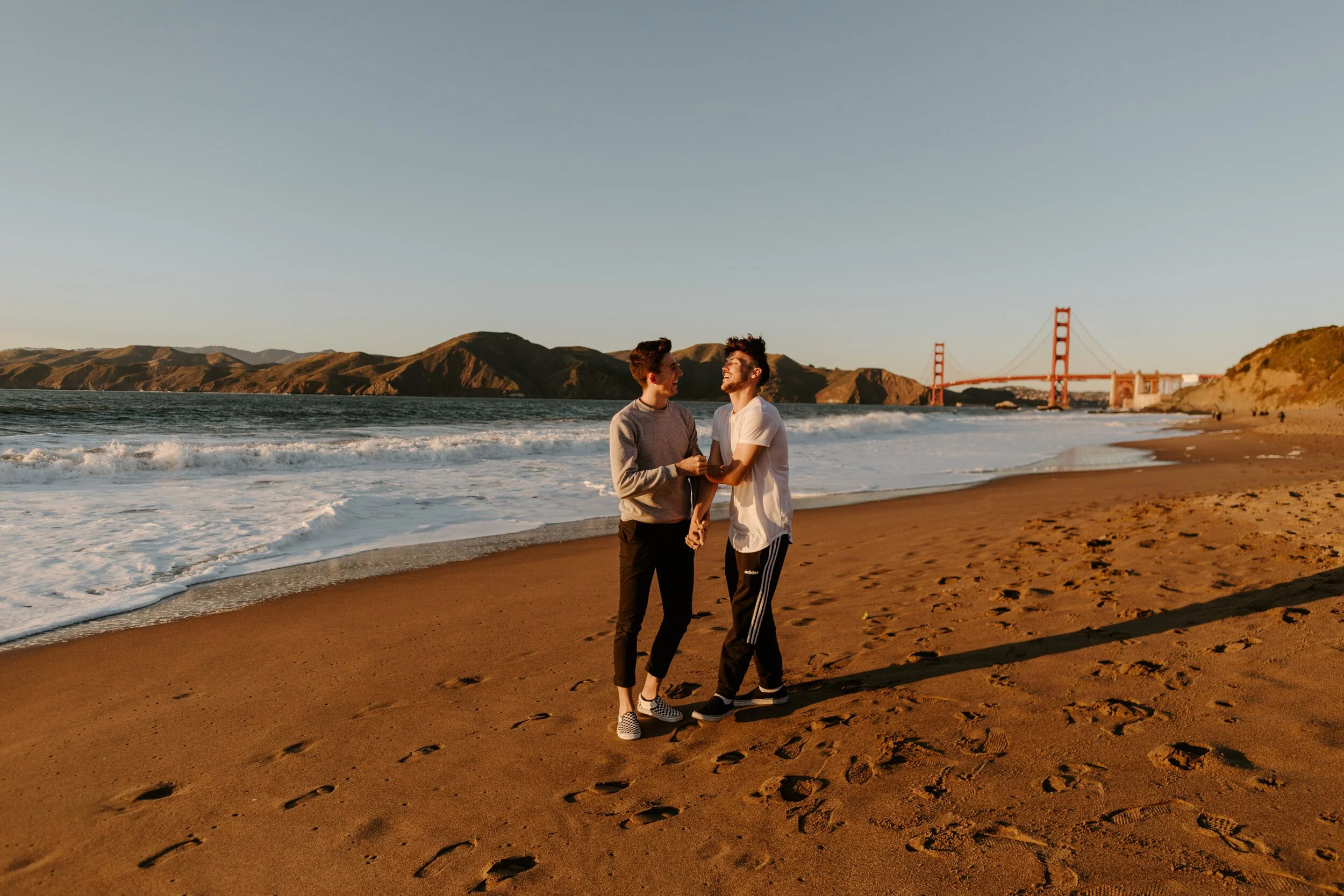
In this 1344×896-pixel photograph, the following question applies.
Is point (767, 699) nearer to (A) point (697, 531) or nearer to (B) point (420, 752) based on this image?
(A) point (697, 531)

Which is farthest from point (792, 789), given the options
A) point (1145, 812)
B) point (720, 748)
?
point (1145, 812)

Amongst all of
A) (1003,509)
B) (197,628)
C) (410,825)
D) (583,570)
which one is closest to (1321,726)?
(410,825)

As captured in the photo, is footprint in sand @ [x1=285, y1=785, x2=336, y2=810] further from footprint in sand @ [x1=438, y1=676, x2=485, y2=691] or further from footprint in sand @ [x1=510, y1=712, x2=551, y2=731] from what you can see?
footprint in sand @ [x1=438, y1=676, x2=485, y2=691]

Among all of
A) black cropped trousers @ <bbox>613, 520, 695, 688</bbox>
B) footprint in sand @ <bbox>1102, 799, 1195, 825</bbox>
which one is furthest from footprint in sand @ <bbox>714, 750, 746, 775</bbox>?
footprint in sand @ <bbox>1102, 799, 1195, 825</bbox>

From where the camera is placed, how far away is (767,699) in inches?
121

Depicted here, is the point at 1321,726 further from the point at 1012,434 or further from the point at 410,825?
the point at 1012,434

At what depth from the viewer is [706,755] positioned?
269cm

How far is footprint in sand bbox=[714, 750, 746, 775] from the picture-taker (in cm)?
257

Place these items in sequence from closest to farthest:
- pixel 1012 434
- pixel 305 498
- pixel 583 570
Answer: pixel 583 570, pixel 305 498, pixel 1012 434

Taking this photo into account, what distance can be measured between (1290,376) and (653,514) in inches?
2095

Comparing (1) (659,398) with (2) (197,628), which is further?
(2) (197,628)

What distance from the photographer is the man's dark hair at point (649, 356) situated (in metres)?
2.79

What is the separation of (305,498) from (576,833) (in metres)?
8.35

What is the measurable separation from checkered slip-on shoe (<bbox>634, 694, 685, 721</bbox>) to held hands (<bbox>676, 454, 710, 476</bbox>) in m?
0.98
